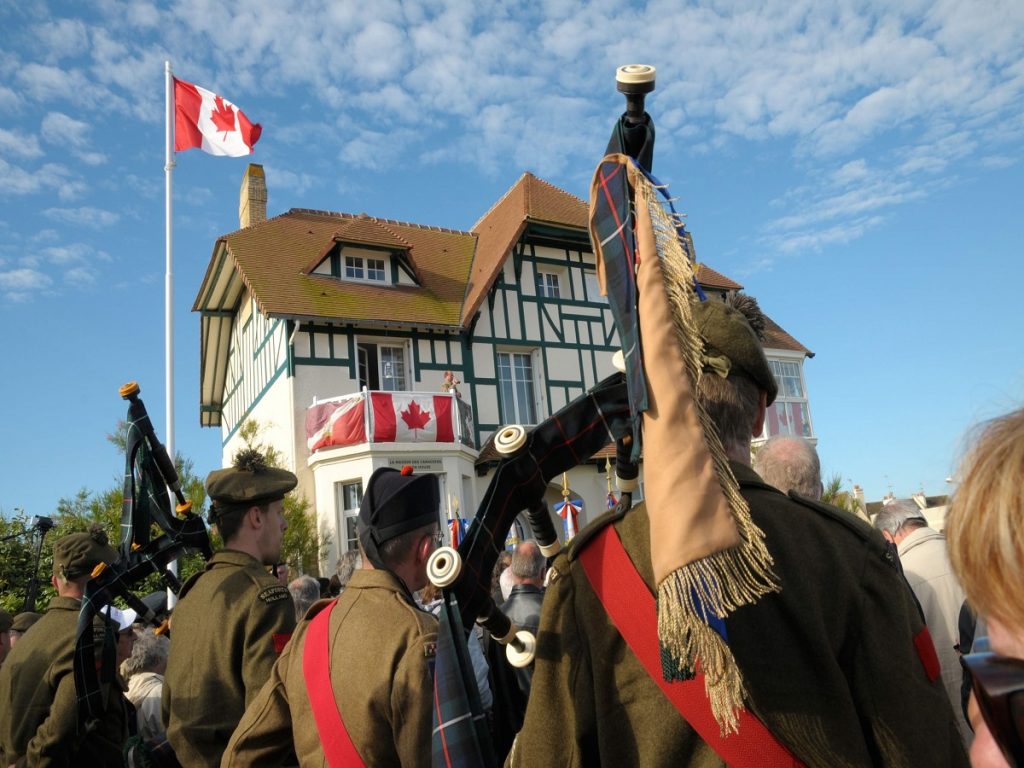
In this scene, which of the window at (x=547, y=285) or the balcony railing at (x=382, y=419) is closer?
the balcony railing at (x=382, y=419)

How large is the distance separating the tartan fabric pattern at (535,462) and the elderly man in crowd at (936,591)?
1.99 meters

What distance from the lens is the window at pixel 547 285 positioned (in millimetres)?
21906

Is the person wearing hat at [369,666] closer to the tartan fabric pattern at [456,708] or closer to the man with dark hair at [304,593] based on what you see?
the tartan fabric pattern at [456,708]

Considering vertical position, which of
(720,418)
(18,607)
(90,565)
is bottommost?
(18,607)

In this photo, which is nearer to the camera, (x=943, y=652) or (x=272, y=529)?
(x=943, y=652)

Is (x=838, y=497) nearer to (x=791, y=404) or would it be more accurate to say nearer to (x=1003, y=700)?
(x=791, y=404)

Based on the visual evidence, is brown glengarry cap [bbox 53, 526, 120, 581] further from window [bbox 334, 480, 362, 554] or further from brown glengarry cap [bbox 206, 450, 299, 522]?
window [bbox 334, 480, 362, 554]

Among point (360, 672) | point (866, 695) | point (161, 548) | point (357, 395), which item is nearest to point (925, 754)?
point (866, 695)

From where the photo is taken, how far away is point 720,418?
5.95 feet

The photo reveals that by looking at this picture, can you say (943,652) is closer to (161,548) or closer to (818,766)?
(818,766)

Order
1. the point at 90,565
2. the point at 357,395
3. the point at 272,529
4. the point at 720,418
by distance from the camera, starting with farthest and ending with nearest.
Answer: the point at 357,395, the point at 90,565, the point at 272,529, the point at 720,418

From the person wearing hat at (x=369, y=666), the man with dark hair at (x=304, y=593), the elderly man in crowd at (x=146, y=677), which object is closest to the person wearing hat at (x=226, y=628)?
the person wearing hat at (x=369, y=666)

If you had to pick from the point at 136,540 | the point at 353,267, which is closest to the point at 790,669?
the point at 136,540

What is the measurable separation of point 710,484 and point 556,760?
64 cm
